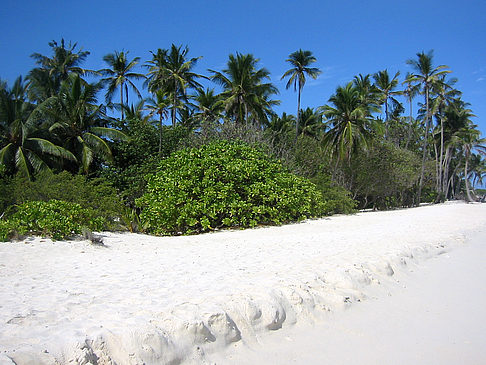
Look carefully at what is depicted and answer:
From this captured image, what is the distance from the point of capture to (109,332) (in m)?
2.83

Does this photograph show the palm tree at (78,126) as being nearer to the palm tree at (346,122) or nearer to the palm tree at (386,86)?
the palm tree at (346,122)

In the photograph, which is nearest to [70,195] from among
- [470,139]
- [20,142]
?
[20,142]

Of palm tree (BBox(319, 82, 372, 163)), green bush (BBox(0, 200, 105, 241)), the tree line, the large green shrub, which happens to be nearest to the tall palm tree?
the tree line

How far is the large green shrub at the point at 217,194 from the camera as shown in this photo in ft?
37.0

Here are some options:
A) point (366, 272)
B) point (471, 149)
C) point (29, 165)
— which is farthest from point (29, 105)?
point (471, 149)

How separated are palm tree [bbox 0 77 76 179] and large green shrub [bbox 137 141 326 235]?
8.10m

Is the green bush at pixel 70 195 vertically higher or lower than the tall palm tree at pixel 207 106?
lower

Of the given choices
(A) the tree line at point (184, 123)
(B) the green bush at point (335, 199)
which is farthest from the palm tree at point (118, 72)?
(B) the green bush at point (335, 199)

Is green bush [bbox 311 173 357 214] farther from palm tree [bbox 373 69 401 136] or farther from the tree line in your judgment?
palm tree [bbox 373 69 401 136]

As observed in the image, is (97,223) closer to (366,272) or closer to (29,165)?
(366,272)

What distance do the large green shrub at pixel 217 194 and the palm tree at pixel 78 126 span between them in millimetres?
8077

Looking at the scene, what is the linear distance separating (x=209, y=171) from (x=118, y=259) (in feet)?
19.0

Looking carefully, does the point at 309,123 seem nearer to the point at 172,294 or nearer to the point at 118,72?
the point at 118,72

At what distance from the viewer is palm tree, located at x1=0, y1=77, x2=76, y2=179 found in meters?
18.0
